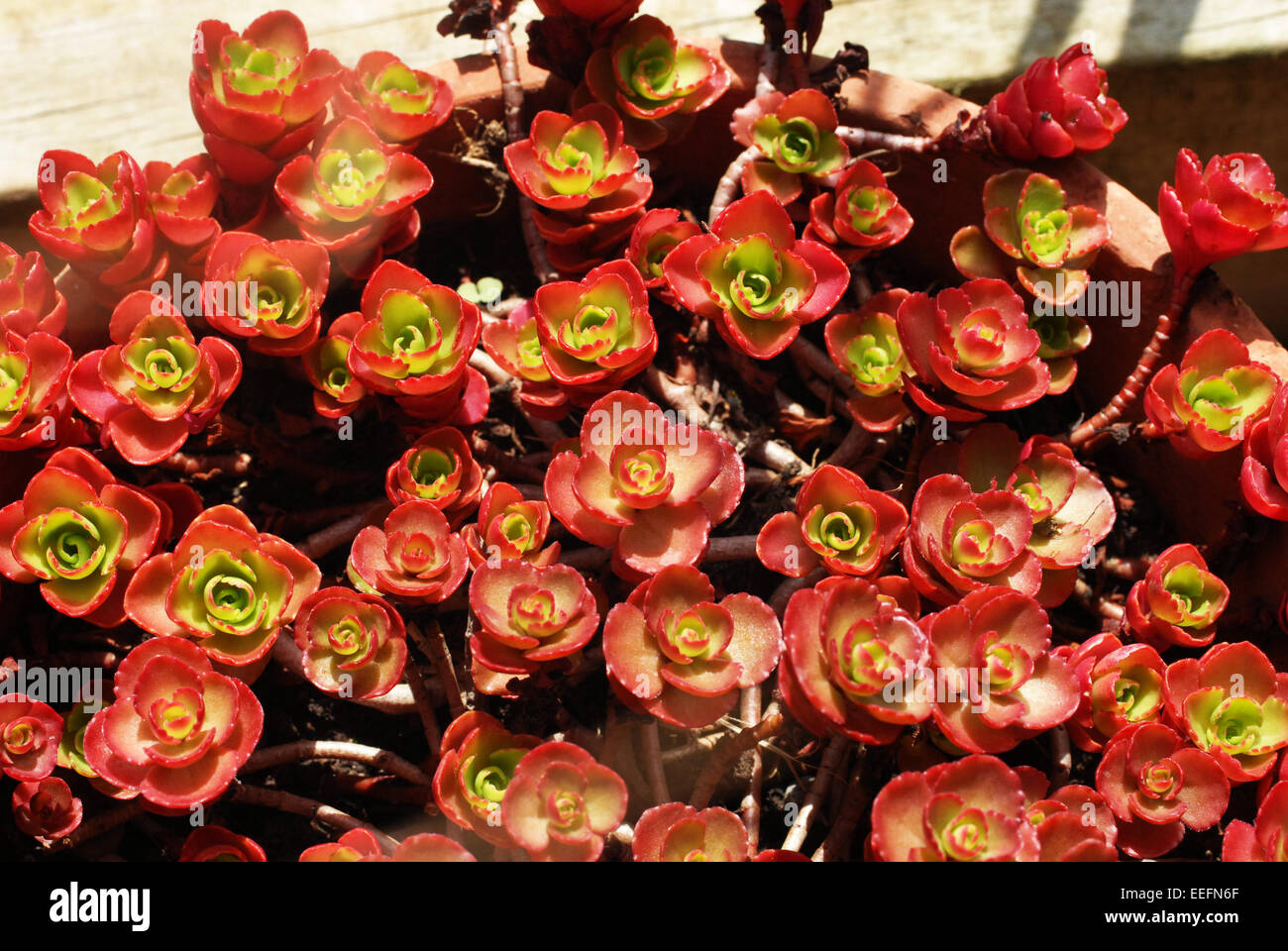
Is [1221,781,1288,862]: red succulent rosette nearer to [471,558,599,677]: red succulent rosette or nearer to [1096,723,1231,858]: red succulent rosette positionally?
[1096,723,1231,858]: red succulent rosette

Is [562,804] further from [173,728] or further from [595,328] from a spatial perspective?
[595,328]

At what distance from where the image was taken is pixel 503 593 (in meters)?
0.95

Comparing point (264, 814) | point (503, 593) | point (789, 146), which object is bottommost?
point (264, 814)

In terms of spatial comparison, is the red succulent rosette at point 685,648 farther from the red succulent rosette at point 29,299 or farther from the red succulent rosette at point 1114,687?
the red succulent rosette at point 29,299

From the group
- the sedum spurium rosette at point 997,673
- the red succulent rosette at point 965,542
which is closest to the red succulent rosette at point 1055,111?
the red succulent rosette at point 965,542

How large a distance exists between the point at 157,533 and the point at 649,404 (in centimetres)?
50

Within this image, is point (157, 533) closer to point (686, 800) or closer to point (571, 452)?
point (571, 452)

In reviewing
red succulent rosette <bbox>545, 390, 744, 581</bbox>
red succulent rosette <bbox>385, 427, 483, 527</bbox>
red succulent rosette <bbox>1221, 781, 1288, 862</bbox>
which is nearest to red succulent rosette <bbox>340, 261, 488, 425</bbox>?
red succulent rosette <bbox>385, 427, 483, 527</bbox>

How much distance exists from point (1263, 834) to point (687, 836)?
0.51 m

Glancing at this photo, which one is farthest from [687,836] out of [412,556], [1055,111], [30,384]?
[1055,111]

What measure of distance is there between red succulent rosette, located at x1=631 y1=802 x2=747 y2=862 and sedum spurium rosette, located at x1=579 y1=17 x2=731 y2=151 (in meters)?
0.75
